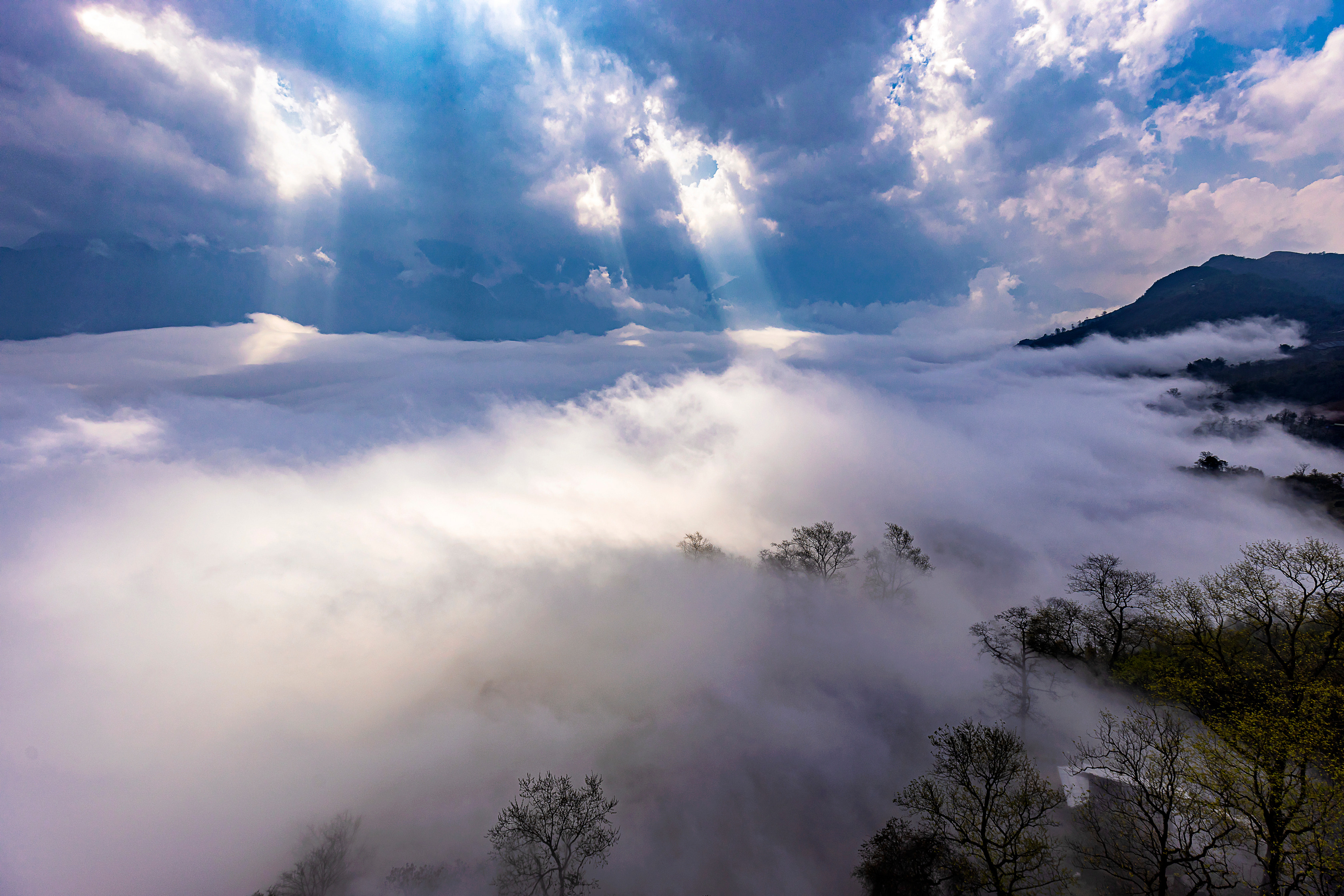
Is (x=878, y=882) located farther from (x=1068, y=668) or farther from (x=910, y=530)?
(x=910, y=530)

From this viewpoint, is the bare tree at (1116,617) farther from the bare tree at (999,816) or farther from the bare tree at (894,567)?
the bare tree at (894,567)

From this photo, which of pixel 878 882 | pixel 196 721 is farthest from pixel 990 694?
pixel 196 721

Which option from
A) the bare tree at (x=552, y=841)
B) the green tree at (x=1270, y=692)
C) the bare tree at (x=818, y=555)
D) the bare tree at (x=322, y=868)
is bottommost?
the bare tree at (x=322, y=868)

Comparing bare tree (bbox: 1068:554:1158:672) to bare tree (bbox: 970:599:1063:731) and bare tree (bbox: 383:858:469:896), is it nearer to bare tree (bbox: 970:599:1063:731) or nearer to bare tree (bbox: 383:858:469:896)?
bare tree (bbox: 970:599:1063:731)

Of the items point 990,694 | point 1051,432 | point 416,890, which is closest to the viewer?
point 416,890

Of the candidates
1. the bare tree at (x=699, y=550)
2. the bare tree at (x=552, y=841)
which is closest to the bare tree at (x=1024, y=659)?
the bare tree at (x=552, y=841)

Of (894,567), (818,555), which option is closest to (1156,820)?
(894,567)
